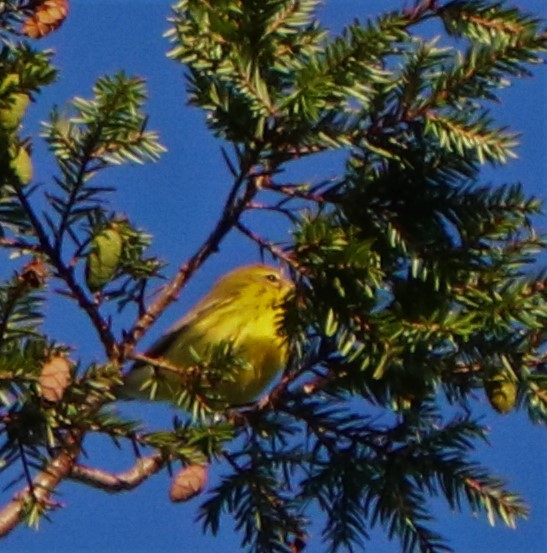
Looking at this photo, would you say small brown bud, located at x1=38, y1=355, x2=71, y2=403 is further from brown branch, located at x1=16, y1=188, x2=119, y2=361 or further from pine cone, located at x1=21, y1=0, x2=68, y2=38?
pine cone, located at x1=21, y1=0, x2=68, y2=38

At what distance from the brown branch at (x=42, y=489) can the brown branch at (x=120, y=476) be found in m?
0.05

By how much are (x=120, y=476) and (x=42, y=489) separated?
236 mm

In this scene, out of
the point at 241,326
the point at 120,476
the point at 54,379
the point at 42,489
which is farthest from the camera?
the point at 241,326

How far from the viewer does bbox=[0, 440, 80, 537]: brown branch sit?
5.08ft

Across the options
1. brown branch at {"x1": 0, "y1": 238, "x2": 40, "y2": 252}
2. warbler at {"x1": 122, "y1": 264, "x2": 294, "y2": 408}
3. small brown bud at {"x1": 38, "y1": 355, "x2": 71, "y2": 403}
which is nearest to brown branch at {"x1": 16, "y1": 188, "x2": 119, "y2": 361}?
brown branch at {"x1": 0, "y1": 238, "x2": 40, "y2": 252}

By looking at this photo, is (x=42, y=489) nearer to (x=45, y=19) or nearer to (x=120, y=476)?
(x=120, y=476)

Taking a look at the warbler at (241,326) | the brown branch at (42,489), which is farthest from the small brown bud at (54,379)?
the warbler at (241,326)

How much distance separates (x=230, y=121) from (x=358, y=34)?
0.70ft

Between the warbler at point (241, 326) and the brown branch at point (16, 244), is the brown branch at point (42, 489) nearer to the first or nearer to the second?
the brown branch at point (16, 244)

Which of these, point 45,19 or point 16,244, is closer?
point 45,19

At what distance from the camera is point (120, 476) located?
5.89 feet

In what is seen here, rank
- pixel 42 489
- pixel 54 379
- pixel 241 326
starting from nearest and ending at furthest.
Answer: pixel 54 379 → pixel 42 489 → pixel 241 326

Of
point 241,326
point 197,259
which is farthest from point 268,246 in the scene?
point 241,326

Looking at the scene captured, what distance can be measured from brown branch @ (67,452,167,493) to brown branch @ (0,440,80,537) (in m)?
0.05
